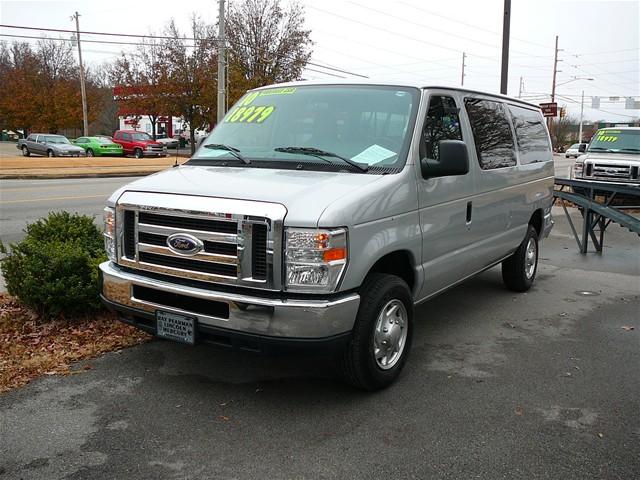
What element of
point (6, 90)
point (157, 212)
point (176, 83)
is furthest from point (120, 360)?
point (6, 90)

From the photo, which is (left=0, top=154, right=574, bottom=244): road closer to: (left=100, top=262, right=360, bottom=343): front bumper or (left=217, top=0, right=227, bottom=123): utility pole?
(left=100, top=262, right=360, bottom=343): front bumper

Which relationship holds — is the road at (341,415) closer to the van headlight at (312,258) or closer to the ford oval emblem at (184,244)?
the van headlight at (312,258)

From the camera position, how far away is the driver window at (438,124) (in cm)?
455

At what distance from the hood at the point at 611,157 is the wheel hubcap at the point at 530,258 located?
29.8 ft

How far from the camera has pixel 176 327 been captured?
377 centimetres

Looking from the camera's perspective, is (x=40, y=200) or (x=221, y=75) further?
(x=221, y=75)

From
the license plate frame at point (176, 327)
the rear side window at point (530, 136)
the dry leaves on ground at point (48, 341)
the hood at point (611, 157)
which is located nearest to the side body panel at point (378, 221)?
the license plate frame at point (176, 327)

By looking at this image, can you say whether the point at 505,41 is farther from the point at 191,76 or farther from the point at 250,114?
the point at 191,76

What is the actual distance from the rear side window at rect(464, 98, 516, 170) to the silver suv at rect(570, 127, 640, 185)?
9.90m

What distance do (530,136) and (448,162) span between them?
302cm

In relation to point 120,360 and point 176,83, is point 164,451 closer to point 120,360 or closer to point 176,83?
point 120,360

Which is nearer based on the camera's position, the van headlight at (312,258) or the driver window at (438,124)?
the van headlight at (312,258)

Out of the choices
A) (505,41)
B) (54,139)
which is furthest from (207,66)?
(505,41)

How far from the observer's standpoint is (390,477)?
3.11 metres
